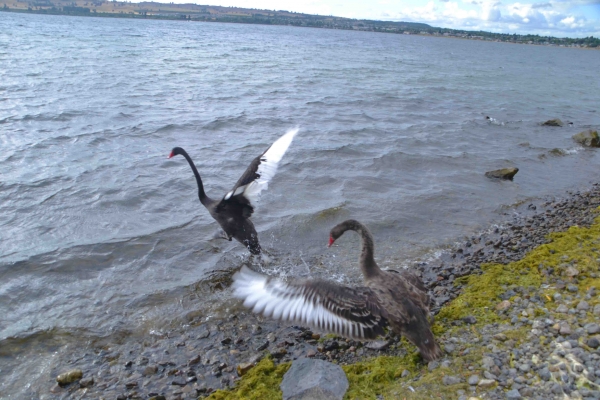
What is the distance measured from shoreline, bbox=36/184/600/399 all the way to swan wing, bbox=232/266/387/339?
556 mm

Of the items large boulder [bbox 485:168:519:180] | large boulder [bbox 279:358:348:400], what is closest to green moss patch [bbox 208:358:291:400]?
Result: large boulder [bbox 279:358:348:400]

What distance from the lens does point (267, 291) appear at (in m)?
5.19

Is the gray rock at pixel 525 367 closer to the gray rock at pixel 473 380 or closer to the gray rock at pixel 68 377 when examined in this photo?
the gray rock at pixel 473 380

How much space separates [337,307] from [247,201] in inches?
157

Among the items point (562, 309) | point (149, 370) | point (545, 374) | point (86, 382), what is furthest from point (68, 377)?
point (562, 309)

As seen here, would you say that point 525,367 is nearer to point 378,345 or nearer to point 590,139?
point 378,345

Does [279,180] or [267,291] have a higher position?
[267,291]

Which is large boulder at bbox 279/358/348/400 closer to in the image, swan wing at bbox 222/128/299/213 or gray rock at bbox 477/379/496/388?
gray rock at bbox 477/379/496/388

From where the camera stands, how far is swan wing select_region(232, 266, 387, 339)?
5141mm

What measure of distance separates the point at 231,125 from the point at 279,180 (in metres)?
7.03

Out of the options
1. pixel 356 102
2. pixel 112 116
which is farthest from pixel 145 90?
pixel 356 102

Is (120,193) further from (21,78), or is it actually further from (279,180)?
(21,78)

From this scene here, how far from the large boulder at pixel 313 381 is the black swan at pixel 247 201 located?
3.91m

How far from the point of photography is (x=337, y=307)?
17.4 ft
